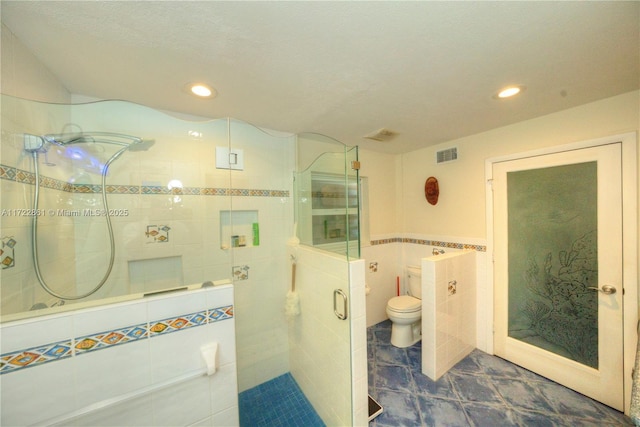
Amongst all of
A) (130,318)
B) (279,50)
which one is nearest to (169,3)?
(279,50)

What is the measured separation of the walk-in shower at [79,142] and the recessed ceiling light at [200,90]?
407 millimetres

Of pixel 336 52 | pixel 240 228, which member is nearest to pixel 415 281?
pixel 240 228

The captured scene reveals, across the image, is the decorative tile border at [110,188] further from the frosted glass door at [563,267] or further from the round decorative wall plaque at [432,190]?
the frosted glass door at [563,267]

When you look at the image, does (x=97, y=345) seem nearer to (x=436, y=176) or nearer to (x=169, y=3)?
(x=169, y=3)

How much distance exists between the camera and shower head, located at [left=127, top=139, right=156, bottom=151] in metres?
1.29

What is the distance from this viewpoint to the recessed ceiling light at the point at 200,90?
4.36 ft

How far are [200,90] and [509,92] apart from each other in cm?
207

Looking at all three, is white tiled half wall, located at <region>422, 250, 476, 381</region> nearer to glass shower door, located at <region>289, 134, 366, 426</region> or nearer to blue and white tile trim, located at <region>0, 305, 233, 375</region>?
glass shower door, located at <region>289, 134, 366, 426</region>

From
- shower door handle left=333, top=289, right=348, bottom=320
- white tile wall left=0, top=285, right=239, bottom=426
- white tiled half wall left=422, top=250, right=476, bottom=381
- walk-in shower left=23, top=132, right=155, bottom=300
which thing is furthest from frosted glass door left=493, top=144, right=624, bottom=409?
walk-in shower left=23, top=132, right=155, bottom=300

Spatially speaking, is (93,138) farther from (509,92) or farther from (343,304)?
(509,92)

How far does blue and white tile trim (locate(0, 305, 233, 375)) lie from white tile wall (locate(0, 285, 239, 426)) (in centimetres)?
2

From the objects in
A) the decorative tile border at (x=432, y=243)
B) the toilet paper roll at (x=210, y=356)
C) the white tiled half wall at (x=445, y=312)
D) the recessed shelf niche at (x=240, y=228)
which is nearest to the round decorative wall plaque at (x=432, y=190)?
the decorative tile border at (x=432, y=243)

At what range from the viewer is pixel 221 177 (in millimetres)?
1613

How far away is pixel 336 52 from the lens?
1.06m
